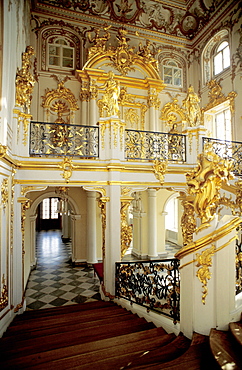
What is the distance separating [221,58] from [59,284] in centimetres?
1017

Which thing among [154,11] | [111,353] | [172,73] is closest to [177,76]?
[172,73]

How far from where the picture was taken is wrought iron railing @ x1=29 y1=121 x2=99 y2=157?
5.45 metres

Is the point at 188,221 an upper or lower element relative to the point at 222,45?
lower

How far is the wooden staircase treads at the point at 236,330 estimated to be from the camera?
206cm

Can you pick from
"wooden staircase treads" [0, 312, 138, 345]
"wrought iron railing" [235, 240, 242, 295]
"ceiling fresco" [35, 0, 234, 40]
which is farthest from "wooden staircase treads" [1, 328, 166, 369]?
"ceiling fresco" [35, 0, 234, 40]

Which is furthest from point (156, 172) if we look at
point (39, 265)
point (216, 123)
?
point (39, 265)

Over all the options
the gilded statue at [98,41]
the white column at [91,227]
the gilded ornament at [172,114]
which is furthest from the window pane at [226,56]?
the white column at [91,227]

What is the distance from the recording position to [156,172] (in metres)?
6.16

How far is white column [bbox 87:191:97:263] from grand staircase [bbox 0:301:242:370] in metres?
4.88

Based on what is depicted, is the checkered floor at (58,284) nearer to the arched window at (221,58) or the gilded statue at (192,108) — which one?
the gilded statue at (192,108)

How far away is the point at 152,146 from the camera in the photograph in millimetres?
6254

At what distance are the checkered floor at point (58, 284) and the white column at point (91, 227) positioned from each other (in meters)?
0.55

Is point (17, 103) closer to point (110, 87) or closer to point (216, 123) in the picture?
point (110, 87)

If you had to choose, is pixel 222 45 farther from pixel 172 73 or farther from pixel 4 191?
pixel 4 191
